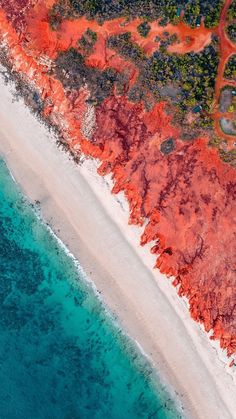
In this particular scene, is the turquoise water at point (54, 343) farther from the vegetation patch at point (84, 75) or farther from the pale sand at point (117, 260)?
the vegetation patch at point (84, 75)

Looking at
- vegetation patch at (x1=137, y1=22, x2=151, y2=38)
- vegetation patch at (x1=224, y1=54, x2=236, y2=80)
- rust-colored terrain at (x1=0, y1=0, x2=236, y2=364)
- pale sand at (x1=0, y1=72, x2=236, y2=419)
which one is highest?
vegetation patch at (x1=224, y1=54, x2=236, y2=80)

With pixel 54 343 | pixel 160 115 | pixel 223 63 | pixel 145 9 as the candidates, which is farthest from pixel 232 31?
pixel 54 343

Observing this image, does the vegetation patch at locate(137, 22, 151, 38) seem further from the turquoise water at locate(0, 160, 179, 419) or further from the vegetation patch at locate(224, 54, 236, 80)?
the turquoise water at locate(0, 160, 179, 419)

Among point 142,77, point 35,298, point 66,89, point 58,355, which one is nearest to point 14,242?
point 35,298

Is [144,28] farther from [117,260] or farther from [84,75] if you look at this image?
[117,260]

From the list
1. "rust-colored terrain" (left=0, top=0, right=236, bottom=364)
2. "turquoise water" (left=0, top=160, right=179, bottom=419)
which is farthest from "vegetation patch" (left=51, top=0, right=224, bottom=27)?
"turquoise water" (left=0, top=160, right=179, bottom=419)

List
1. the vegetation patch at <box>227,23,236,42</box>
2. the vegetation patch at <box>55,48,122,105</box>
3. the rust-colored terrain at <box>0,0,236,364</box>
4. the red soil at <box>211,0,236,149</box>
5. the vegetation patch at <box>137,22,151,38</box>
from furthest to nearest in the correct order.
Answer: the vegetation patch at <box>55,48,122,105</box> → the vegetation patch at <box>137,22,151,38</box> → the rust-colored terrain at <box>0,0,236,364</box> → the red soil at <box>211,0,236,149</box> → the vegetation patch at <box>227,23,236,42</box>

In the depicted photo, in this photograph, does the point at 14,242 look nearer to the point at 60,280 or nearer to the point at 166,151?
the point at 60,280
